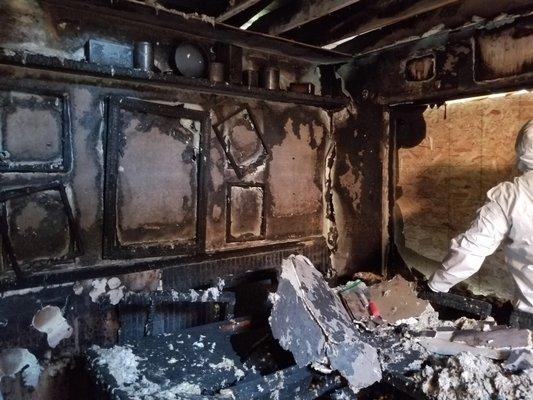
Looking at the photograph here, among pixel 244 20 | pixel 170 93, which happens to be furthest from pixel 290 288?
pixel 244 20

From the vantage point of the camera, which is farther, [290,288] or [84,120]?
[84,120]

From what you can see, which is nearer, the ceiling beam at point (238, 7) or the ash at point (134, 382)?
the ash at point (134, 382)

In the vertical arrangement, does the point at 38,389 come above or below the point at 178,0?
below

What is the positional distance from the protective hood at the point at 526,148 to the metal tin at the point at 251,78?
204 cm

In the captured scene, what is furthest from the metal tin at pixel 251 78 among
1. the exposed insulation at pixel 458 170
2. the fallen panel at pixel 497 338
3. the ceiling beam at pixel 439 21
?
the fallen panel at pixel 497 338

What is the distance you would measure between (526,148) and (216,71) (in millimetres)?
2270

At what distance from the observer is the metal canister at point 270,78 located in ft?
11.0

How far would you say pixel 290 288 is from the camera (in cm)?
223

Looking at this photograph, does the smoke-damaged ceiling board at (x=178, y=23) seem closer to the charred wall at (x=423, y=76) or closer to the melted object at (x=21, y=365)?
the charred wall at (x=423, y=76)

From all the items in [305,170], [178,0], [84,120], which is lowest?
[305,170]

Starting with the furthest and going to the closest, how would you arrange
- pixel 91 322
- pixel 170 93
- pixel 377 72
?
pixel 377 72, pixel 170 93, pixel 91 322

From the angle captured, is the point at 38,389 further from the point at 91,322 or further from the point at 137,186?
the point at 137,186

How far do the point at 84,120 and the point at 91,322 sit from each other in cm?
141

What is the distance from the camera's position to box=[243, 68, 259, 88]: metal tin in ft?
10.8
